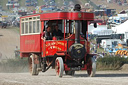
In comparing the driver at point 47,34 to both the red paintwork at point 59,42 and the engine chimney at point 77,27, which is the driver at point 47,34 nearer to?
the red paintwork at point 59,42

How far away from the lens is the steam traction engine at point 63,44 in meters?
17.3

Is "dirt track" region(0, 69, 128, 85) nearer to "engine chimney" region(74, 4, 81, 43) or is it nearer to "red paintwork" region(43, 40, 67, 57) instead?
"red paintwork" region(43, 40, 67, 57)

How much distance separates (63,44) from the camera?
1733 cm

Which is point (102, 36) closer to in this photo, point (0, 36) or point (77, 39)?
point (0, 36)

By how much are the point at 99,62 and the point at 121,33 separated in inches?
1826

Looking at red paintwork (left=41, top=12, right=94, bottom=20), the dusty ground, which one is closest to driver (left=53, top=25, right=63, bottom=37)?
red paintwork (left=41, top=12, right=94, bottom=20)

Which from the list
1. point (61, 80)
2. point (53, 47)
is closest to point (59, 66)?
point (53, 47)

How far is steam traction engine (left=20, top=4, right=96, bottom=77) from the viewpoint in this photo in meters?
17.3

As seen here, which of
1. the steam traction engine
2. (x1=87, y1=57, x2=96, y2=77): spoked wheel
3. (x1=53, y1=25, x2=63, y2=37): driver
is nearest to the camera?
the steam traction engine

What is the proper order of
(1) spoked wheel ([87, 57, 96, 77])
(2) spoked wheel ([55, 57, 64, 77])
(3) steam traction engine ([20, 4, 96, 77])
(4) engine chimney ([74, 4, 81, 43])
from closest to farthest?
(2) spoked wheel ([55, 57, 64, 77]), (3) steam traction engine ([20, 4, 96, 77]), (4) engine chimney ([74, 4, 81, 43]), (1) spoked wheel ([87, 57, 96, 77])

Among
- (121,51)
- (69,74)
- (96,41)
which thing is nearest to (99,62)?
(69,74)

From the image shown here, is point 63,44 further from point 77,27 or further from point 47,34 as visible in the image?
point 47,34

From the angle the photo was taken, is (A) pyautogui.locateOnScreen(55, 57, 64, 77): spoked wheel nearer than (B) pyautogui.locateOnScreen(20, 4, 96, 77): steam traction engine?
Yes

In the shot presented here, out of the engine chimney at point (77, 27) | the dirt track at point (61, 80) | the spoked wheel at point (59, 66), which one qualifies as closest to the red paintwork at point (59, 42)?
the engine chimney at point (77, 27)
